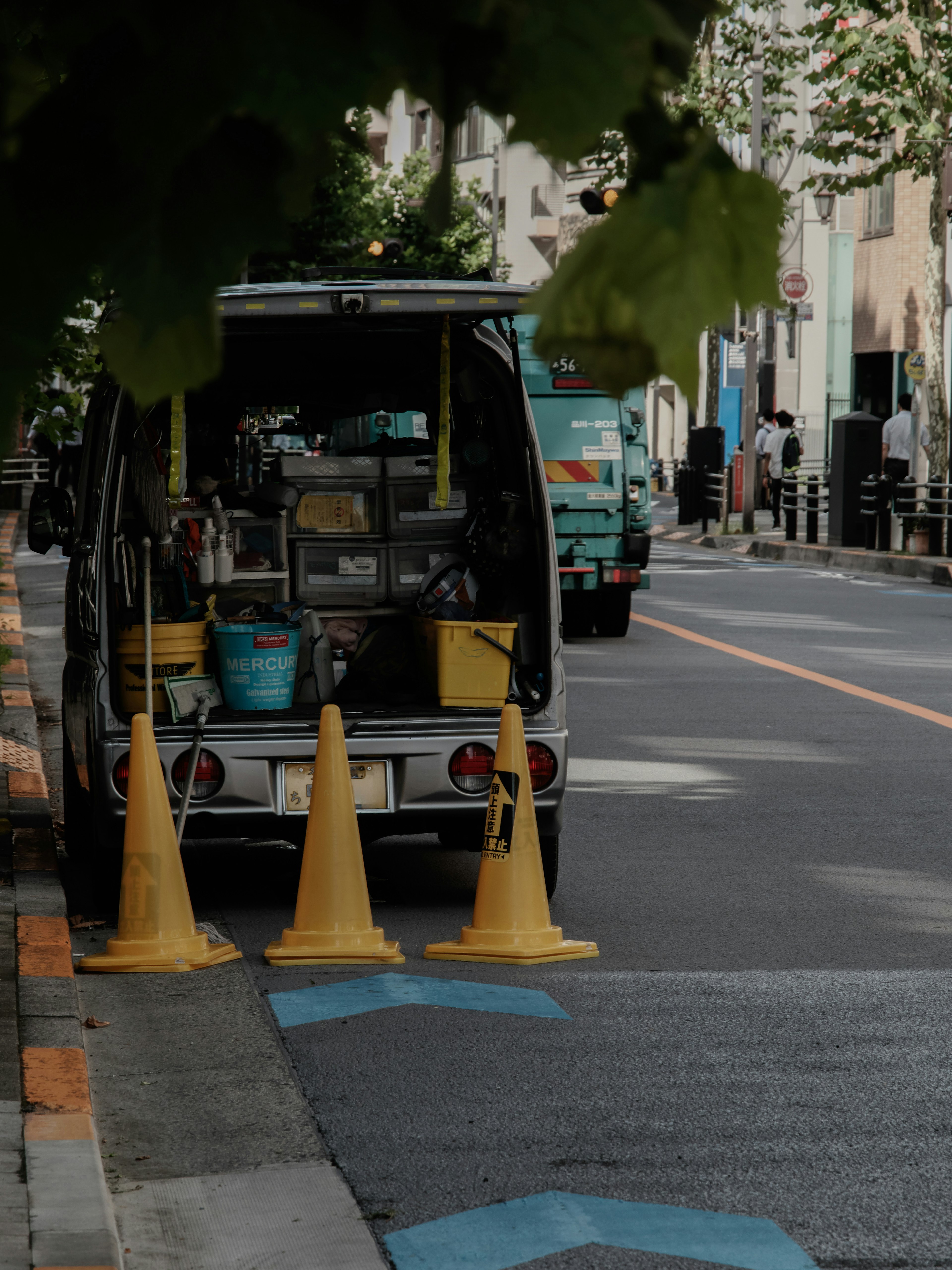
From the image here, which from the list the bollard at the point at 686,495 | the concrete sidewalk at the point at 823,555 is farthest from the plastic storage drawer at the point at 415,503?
the bollard at the point at 686,495

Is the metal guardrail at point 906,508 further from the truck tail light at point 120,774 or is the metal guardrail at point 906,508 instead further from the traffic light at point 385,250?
the truck tail light at point 120,774

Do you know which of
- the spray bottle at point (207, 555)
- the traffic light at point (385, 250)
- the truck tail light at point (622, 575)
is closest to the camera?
the spray bottle at point (207, 555)

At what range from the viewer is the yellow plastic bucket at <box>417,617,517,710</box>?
6.51 meters

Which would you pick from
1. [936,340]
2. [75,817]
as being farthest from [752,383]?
[75,817]

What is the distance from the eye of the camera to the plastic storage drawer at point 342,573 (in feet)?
24.5

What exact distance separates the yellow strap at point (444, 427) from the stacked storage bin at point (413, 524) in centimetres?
25

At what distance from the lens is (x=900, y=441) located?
27.7 meters

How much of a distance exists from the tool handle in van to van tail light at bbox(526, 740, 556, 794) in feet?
1.38

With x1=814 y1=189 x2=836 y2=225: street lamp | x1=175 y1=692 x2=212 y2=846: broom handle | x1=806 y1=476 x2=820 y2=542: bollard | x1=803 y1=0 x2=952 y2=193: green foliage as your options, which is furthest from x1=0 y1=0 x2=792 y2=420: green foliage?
x1=814 y1=189 x2=836 y2=225: street lamp

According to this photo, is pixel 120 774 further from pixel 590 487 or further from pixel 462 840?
pixel 590 487

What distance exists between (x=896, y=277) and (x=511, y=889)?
115 ft

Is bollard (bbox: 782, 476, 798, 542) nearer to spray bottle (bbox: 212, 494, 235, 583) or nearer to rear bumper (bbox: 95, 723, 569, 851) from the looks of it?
spray bottle (bbox: 212, 494, 235, 583)

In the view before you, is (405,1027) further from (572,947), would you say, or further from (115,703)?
(115,703)

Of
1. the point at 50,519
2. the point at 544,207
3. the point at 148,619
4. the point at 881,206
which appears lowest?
the point at 148,619
